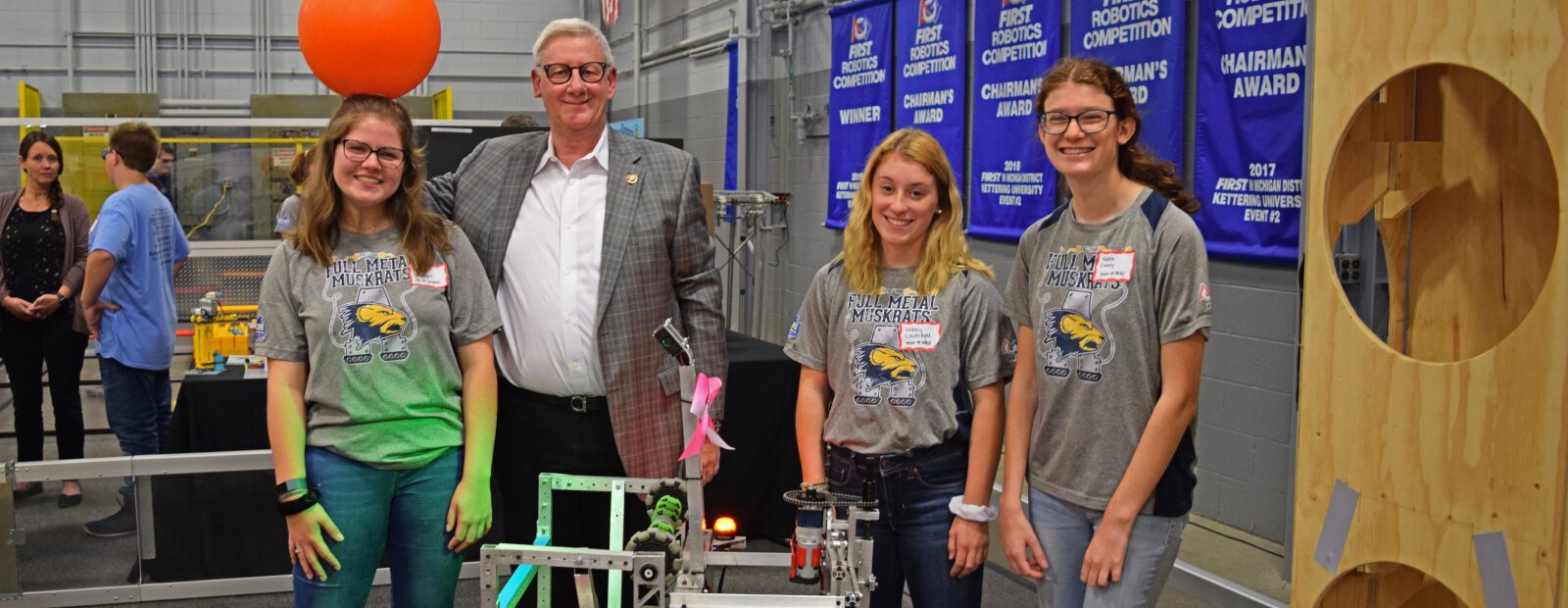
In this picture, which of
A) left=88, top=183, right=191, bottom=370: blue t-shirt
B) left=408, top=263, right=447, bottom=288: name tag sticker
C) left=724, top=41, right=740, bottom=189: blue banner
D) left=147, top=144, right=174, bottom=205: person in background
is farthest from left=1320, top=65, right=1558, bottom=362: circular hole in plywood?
left=724, top=41, right=740, bottom=189: blue banner

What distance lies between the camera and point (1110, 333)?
1.63 metres

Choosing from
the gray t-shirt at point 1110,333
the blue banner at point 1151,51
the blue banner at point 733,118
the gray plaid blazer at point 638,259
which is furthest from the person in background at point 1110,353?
the blue banner at point 733,118

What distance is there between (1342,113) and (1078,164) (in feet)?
1.09

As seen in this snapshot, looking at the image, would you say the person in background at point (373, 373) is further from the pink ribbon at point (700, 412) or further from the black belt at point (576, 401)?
the pink ribbon at point (700, 412)

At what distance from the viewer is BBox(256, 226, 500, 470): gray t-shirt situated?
186 centimetres

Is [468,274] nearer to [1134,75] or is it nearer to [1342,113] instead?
[1342,113]

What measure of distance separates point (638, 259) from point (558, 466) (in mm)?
388

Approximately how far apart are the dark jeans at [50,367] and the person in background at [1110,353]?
3.80m

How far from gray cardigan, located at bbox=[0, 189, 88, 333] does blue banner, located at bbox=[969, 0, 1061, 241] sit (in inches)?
134

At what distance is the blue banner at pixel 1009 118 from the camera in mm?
4660

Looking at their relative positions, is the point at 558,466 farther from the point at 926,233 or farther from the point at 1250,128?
the point at 1250,128

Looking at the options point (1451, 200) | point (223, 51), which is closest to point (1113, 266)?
A: point (1451, 200)

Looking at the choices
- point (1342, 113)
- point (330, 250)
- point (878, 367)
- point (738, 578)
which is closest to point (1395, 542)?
point (1342, 113)

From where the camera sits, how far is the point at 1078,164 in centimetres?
165
